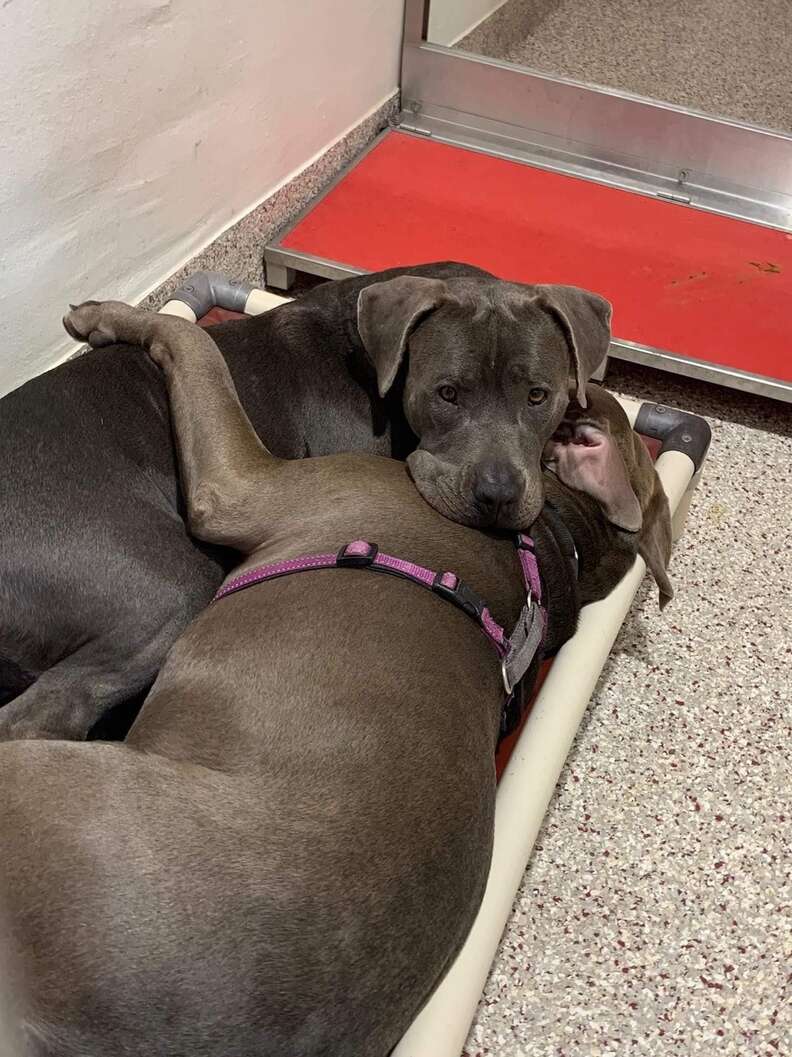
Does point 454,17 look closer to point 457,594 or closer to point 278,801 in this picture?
point 457,594

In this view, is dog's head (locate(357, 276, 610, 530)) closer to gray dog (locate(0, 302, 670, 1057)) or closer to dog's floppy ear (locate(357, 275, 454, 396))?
dog's floppy ear (locate(357, 275, 454, 396))

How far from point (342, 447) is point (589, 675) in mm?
692

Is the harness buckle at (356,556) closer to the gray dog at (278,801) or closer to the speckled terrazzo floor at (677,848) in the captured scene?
the gray dog at (278,801)

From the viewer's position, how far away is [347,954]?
1335 millimetres

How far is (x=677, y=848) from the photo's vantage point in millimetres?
2221

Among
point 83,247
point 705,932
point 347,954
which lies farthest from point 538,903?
point 83,247

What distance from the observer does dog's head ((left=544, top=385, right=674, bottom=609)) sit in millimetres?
2045

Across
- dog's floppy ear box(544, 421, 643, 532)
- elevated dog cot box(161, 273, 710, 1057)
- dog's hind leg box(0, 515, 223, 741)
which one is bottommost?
elevated dog cot box(161, 273, 710, 1057)

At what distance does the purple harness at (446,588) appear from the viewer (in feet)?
5.73

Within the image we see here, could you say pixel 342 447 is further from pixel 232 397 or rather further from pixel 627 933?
pixel 627 933

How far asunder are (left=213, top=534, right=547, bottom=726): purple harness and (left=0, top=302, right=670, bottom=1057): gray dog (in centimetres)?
2

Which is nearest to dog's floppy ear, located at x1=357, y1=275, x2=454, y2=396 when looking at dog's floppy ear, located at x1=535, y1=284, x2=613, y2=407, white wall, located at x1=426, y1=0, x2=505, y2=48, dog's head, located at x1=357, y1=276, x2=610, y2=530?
dog's head, located at x1=357, y1=276, x2=610, y2=530

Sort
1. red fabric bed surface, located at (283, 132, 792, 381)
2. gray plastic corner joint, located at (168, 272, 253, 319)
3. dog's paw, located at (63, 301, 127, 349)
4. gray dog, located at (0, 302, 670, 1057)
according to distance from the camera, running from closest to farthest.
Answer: gray dog, located at (0, 302, 670, 1057) < dog's paw, located at (63, 301, 127, 349) < gray plastic corner joint, located at (168, 272, 253, 319) < red fabric bed surface, located at (283, 132, 792, 381)

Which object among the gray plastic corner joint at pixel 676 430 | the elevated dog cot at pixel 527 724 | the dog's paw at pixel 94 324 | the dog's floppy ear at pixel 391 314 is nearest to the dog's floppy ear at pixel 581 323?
the dog's floppy ear at pixel 391 314
